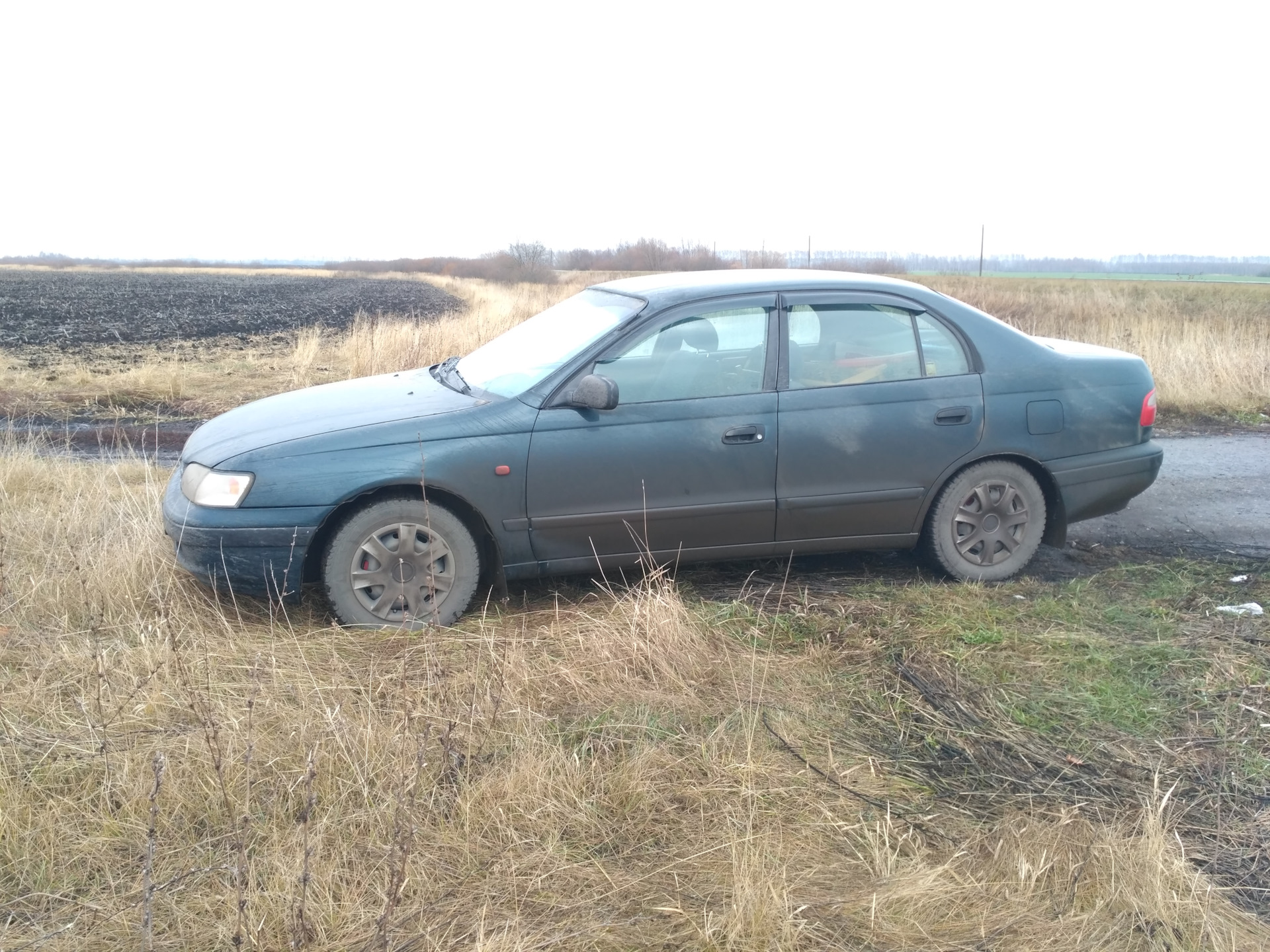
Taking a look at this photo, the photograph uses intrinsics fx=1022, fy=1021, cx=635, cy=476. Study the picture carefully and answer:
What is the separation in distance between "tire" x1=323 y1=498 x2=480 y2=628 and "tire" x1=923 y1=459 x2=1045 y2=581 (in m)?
2.29

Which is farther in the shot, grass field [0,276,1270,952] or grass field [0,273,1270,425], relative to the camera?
grass field [0,273,1270,425]

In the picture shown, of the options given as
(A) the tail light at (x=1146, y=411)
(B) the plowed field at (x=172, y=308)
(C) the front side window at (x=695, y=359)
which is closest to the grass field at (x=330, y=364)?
(B) the plowed field at (x=172, y=308)

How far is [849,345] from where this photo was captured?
4.94 m

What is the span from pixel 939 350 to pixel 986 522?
89 cm

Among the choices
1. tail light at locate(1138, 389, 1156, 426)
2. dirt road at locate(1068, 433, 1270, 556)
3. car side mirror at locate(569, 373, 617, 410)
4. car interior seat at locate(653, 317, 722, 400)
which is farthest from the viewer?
dirt road at locate(1068, 433, 1270, 556)

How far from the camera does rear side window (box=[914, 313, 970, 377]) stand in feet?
16.4

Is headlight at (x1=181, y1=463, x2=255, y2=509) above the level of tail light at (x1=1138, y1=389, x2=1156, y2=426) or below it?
below

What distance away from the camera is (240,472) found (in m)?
4.27

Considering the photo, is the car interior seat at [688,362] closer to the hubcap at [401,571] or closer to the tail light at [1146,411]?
the hubcap at [401,571]

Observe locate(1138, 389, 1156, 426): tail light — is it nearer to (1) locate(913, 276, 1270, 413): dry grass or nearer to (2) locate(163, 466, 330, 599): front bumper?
(2) locate(163, 466, 330, 599): front bumper

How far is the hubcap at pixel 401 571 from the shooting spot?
4.33m

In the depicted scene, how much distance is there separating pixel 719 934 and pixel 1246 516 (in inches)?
212

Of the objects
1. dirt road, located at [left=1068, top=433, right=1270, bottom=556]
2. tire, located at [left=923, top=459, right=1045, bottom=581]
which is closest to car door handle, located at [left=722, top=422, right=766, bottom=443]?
tire, located at [left=923, top=459, right=1045, bottom=581]

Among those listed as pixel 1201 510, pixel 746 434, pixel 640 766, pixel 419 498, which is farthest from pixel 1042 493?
pixel 419 498
